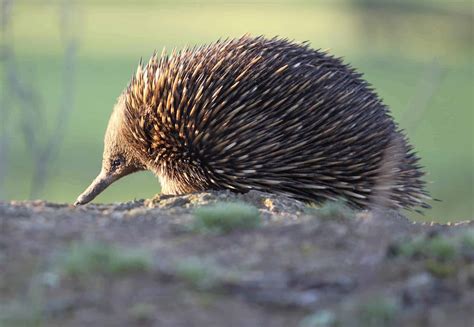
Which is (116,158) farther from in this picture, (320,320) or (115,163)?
(320,320)

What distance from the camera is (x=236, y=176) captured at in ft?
28.1

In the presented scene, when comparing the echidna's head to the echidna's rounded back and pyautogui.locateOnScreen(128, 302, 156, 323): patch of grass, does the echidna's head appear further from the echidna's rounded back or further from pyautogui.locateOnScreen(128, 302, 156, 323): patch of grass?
pyautogui.locateOnScreen(128, 302, 156, 323): patch of grass

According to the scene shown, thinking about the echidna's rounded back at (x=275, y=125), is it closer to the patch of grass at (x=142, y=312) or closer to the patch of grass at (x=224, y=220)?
the patch of grass at (x=224, y=220)

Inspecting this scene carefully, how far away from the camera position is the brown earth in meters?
4.77

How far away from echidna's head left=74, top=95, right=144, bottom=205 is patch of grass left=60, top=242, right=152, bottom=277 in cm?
414

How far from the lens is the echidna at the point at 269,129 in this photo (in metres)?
8.62

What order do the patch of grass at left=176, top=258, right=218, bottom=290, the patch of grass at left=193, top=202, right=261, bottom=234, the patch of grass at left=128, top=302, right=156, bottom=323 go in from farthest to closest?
the patch of grass at left=193, top=202, right=261, bottom=234 → the patch of grass at left=176, top=258, right=218, bottom=290 → the patch of grass at left=128, top=302, right=156, bottom=323

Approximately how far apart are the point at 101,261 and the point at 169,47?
27533mm

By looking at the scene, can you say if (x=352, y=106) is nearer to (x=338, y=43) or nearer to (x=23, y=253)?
(x=23, y=253)

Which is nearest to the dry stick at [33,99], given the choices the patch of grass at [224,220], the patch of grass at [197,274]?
the patch of grass at [224,220]

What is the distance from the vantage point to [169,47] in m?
32.3

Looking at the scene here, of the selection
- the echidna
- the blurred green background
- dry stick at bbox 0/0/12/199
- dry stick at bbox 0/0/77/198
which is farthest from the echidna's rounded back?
dry stick at bbox 0/0/12/199

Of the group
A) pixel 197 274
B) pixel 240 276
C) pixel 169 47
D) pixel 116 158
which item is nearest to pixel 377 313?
pixel 240 276

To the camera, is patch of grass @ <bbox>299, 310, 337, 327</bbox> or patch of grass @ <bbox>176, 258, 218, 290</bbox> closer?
patch of grass @ <bbox>299, 310, 337, 327</bbox>
